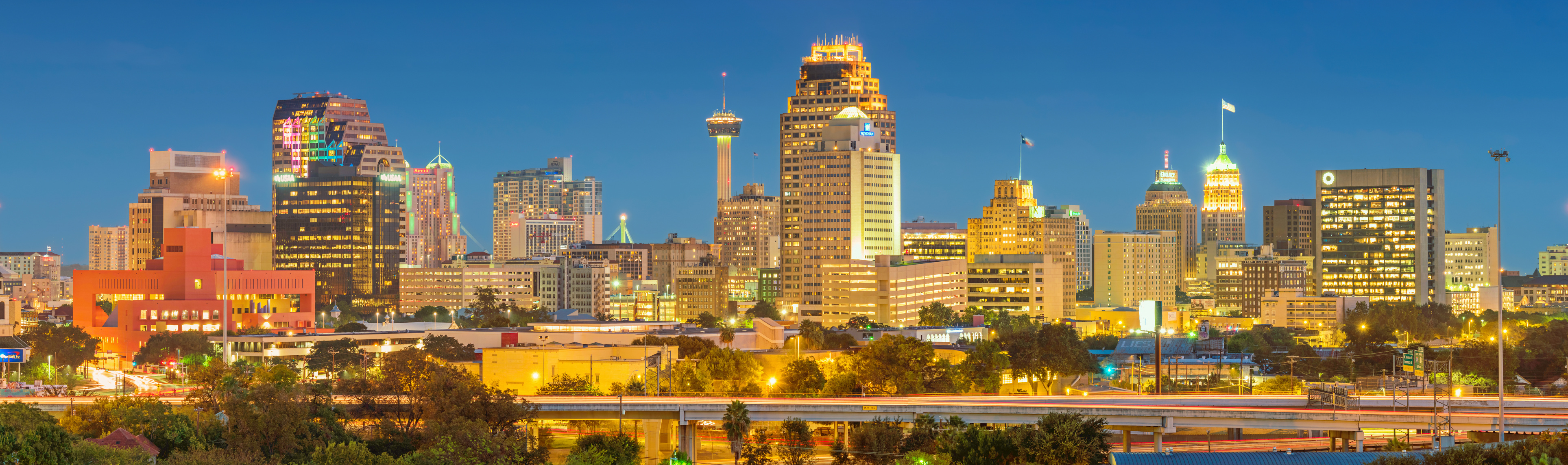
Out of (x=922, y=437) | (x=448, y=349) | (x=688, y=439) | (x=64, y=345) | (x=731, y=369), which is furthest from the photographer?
(x=64, y=345)

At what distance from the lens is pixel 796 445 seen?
9681 cm

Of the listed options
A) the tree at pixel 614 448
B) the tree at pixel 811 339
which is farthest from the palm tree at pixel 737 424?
the tree at pixel 811 339

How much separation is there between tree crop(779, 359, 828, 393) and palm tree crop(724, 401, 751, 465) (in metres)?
35.3

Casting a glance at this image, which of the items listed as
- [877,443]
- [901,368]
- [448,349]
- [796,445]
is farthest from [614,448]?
[448,349]

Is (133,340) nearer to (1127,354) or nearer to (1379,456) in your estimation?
(1127,354)

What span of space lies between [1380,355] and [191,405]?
122 m

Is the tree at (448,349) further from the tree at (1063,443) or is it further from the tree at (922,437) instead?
the tree at (1063,443)

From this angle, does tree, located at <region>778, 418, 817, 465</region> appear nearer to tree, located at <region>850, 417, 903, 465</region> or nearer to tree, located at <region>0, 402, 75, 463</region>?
tree, located at <region>850, 417, 903, 465</region>

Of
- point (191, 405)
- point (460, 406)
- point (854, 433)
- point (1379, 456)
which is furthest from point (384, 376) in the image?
point (1379, 456)

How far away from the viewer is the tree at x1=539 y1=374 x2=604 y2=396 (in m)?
118

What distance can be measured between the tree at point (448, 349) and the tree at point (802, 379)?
117 ft

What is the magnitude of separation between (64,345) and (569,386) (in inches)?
2970

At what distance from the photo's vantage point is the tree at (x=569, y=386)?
118 meters

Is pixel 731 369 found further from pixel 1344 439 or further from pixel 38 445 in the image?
pixel 38 445
